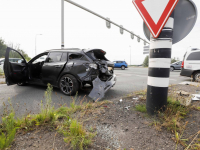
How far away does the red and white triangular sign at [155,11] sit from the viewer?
7.06ft

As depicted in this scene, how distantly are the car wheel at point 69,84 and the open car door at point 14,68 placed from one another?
181 centimetres

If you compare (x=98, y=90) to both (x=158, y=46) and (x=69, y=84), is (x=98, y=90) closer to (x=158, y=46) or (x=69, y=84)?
(x=69, y=84)

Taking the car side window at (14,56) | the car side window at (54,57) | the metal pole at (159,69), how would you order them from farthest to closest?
the car side window at (54,57), the car side window at (14,56), the metal pole at (159,69)

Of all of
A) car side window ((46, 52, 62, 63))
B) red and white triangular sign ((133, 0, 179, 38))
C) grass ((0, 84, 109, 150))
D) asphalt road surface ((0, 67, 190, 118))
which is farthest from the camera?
car side window ((46, 52, 62, 63))

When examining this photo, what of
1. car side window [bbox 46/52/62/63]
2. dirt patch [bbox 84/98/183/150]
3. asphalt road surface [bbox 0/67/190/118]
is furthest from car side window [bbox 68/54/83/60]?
dirt patch [bbox 84/98/183/150]

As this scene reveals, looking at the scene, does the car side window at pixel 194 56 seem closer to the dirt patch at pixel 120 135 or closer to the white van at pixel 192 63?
the white van at pixel 192 63

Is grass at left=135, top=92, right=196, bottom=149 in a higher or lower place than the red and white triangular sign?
lower

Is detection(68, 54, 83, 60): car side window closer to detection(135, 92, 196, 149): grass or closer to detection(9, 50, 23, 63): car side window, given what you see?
detection(9, 50, 23, 63): car side window

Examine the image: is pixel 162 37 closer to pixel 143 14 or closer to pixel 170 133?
pixel 143 14

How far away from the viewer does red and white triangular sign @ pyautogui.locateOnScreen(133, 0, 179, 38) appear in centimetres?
215

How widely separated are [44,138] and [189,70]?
930cm

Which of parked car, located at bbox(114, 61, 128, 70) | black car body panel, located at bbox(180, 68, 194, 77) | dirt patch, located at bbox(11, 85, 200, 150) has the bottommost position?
dirt patch, located at bbox(11, 85, 200, 150)

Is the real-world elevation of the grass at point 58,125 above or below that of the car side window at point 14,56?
below

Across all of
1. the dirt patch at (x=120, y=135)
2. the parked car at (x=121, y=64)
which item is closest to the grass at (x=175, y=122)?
the dirt patch at (x=120, y=135)
